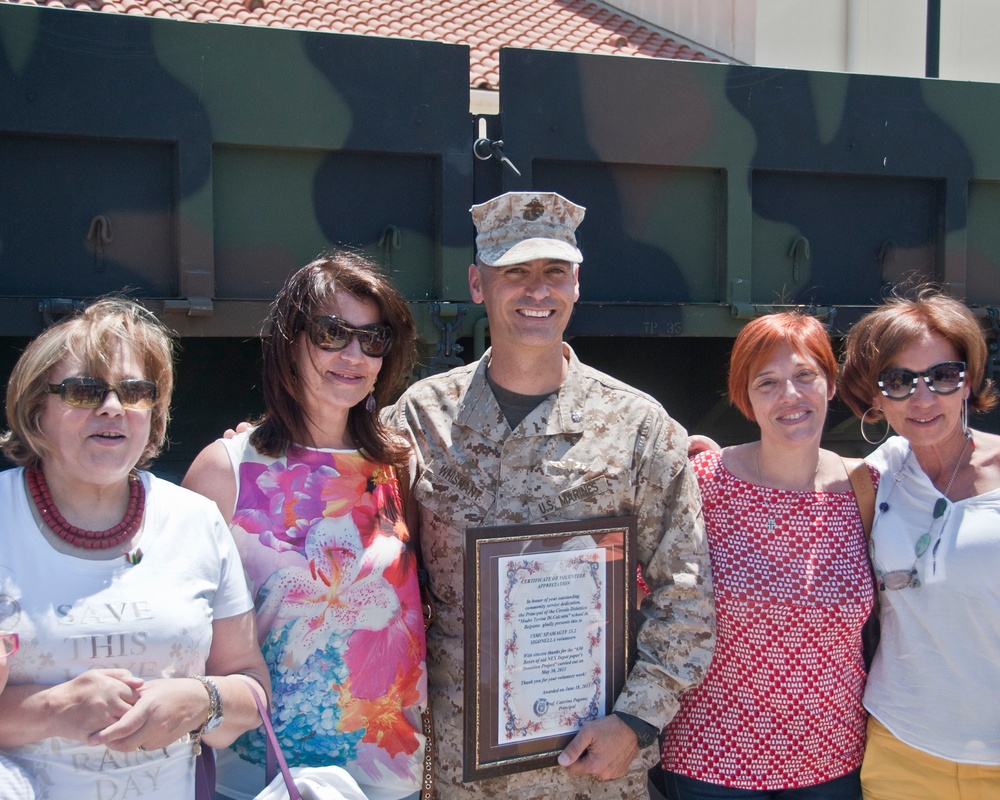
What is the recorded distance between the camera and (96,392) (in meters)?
1.56

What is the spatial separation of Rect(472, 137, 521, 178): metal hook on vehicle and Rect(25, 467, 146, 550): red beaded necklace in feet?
6.73

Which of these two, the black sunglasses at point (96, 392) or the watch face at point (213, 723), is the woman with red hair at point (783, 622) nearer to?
the watch face at point (213, 723)

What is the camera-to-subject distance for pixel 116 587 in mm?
1502

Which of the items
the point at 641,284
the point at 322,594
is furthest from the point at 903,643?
the point at 641,284

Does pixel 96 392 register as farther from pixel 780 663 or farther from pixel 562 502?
pixel 780 663

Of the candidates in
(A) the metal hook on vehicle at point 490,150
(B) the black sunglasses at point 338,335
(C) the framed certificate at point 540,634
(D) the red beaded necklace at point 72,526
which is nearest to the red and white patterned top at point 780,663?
(C) the framed certificate at point 540,634

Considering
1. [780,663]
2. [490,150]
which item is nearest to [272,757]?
[780,663]

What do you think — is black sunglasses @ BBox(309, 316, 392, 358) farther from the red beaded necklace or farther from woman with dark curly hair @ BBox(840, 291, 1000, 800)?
woman with dark curly hair @ BBox(840, 291, 1000, 800)

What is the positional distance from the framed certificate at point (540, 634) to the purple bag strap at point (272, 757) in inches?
13.3

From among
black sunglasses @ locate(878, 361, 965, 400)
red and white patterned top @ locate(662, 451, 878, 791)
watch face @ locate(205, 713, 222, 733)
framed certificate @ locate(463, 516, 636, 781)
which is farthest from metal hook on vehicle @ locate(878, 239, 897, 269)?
watch face @ locate(205, 713, 222, 733)

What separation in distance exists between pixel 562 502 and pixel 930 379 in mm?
791

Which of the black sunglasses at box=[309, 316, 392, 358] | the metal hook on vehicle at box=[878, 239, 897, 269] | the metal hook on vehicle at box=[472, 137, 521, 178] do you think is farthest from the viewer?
the metal hook on vehicle at box=[878, 239, 897, 269]

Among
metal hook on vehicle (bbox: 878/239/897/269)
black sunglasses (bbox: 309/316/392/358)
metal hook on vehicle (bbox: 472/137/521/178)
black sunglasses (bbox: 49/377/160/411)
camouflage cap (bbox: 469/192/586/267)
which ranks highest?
metal hook on vehicle (bbox: 472/137/521/178)

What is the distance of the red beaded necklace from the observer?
1515 mm
